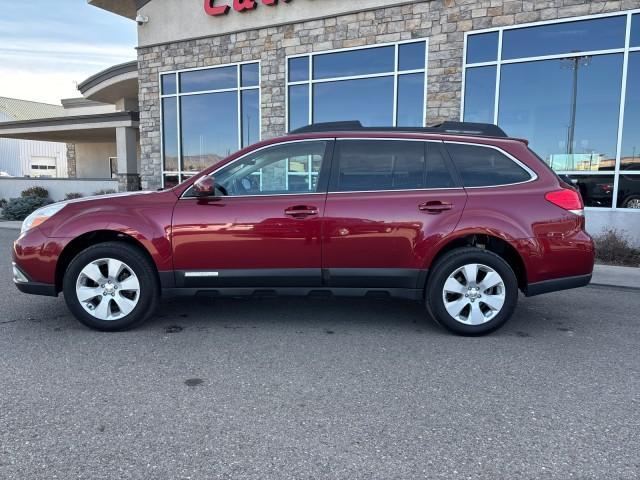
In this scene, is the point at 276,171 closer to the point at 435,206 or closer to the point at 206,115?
the point at 435,206

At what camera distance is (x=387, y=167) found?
450 cm

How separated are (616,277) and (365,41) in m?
7.38

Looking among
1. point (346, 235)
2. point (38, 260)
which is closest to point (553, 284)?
point (346, 235)

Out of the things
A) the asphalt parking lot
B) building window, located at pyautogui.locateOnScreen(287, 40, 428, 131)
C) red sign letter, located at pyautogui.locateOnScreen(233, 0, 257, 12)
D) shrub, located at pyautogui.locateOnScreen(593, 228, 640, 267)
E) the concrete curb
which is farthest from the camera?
red sign letter, located at pyautogui.locateOnScreen(233, 0, 257, 12)

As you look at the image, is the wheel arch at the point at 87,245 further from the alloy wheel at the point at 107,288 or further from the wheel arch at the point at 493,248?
the wheel arch at the point at 493,248

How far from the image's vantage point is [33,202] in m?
16.7

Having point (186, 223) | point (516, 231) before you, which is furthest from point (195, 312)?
point (516, 231)

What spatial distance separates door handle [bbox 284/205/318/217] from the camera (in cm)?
436

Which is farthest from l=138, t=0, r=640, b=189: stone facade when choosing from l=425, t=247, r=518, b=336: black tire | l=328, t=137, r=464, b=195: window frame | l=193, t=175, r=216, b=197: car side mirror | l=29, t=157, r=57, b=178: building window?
l=29, t=157, r=57, b=178: building window

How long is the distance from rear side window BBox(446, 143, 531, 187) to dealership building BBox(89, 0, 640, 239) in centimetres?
435

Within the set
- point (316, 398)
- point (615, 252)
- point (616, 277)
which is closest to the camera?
point (316, 398)

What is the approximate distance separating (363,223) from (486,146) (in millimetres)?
1351

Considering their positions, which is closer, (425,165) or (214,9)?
(425,165)

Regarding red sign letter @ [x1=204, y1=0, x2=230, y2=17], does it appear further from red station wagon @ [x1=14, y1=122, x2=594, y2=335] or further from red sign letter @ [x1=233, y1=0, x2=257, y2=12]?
red station wagon @ [x1=14, y1=122, x2=594, y2=335]
